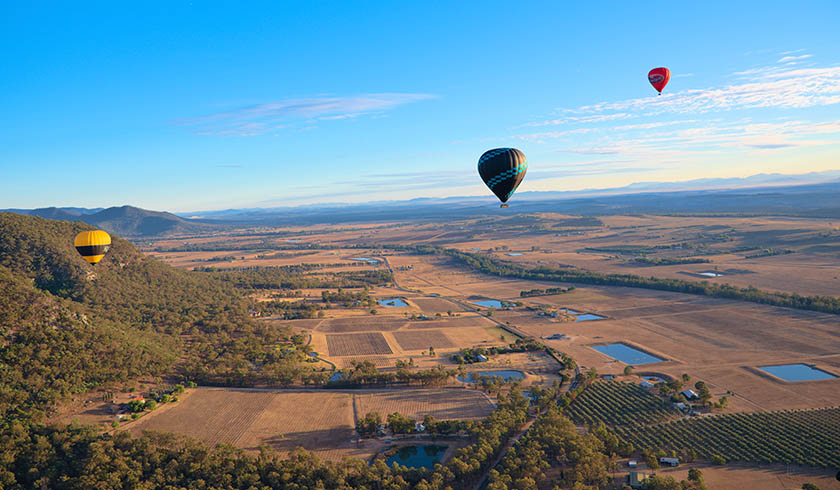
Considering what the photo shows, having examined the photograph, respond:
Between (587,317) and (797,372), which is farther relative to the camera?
(587,317)

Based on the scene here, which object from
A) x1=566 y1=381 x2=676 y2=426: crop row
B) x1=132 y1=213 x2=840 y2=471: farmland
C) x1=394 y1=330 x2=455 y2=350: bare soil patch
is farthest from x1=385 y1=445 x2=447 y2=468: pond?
x1=394 y1=330 x2=455 y2=350: bare soil patch

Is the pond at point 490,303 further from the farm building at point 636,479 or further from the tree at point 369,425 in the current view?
the farm building at point 636,479

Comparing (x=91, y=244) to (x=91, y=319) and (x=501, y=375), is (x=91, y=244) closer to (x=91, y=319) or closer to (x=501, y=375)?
(x=91, y=319)

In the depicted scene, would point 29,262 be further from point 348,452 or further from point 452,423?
point 452,423

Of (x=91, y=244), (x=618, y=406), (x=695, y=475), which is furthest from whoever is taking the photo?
(x=91, y=244)

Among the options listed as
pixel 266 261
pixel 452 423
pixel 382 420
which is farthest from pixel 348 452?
pixel 266 261

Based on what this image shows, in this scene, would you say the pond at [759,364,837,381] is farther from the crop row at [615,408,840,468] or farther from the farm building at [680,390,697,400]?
the farm building at [680,390,697,400]

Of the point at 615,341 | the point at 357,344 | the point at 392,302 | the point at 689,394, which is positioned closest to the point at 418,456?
the point at 689,394
